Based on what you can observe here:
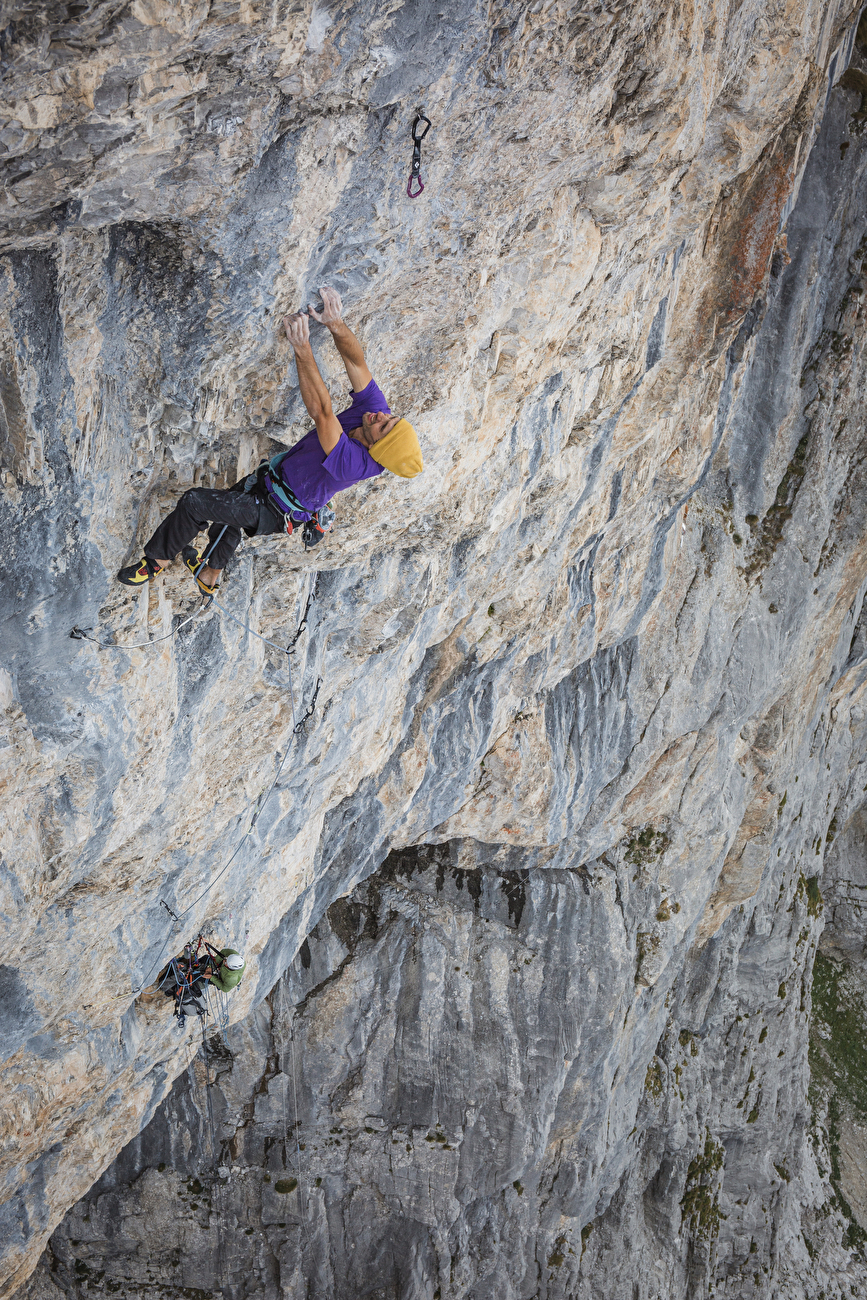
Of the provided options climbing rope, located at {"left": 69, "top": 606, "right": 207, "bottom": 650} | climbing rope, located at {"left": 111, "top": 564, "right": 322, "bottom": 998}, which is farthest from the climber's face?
climbing rope, located at {"left": 111, "top": 564, "right": 322, "bottom": 998}

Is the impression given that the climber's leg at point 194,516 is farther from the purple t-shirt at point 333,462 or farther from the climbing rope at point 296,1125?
the climbing rope at point 296,1125

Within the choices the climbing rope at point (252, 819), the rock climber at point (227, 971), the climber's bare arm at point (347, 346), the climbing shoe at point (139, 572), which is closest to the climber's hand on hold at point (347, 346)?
the climber's bare arm at point (347, 346)

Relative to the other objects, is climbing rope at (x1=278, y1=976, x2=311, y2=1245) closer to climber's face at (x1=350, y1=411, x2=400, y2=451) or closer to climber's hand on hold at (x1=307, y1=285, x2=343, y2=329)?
climber's face at (x1=350, y1=411, x2=400, y2=451)

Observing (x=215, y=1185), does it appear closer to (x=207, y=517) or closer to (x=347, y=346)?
(x=207, y=517)

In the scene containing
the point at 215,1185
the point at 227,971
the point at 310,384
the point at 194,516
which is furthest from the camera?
the point at 215,1185

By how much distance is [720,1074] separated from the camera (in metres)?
17.8

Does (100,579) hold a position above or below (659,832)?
below

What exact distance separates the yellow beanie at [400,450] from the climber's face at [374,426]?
0.11ft

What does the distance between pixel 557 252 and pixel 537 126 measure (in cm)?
106

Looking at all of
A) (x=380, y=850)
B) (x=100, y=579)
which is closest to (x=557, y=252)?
(x=100, y=579)

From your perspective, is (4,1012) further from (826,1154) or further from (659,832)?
(826,1154)

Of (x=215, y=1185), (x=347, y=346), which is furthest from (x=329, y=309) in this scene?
(x=215, y=1185)

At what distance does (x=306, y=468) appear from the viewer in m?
4.76

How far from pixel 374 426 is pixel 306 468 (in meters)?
0.46
